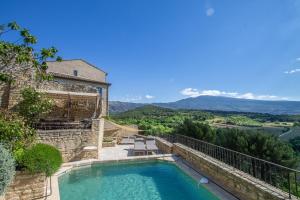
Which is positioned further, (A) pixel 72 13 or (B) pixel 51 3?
(A) pixel 72 13

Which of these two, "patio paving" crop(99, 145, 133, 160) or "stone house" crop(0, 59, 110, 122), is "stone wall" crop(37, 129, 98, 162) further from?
"stone house" crop(0, 59, 110, 122)

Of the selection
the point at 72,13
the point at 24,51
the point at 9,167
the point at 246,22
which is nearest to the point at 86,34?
the point at 72,13

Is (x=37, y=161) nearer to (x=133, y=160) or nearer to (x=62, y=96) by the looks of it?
(x=133, y=160)

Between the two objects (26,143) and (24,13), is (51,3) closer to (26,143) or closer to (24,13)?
(24,13)

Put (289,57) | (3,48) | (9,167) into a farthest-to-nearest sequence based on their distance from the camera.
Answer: (289,57)
(3,48)
(9,167)

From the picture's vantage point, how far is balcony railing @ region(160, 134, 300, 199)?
7356 millimetres

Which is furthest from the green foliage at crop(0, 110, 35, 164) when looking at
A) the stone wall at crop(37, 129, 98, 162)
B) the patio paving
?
the patio paving

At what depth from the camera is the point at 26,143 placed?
8.09 m

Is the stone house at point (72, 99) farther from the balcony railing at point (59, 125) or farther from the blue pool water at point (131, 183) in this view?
the blue pool water at point (131, 183)

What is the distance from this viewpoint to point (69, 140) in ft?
41.2

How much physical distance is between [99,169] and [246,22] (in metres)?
16.1

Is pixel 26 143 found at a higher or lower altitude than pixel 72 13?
lower

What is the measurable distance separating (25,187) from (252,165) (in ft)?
28.4

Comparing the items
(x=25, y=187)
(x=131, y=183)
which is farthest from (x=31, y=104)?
(x=131, y=183)
